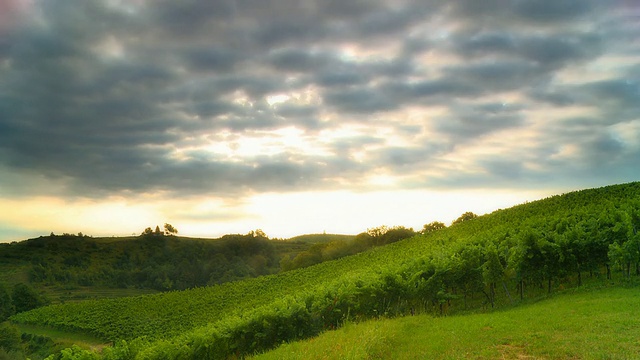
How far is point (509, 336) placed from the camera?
1727 centimetres

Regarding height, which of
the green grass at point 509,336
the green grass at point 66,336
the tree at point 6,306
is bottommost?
the green grass at point 66,336

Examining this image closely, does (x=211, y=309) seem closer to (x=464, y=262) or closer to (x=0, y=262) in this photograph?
(x=464, y=262)

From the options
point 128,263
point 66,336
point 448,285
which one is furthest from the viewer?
point 128,263

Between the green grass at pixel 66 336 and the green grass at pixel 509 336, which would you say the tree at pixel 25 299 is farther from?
the green grass at pixel 509 336

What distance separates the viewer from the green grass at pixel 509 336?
1527 centimetres

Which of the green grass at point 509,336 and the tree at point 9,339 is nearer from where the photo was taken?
the green grass at point 509,336

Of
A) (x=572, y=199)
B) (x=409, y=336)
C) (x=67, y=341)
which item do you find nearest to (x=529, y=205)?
(x=572, y=199)

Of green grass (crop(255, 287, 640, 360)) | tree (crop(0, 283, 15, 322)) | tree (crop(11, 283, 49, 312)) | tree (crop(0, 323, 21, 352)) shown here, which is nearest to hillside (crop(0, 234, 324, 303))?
tree (crop(11, 283, 49, 312))

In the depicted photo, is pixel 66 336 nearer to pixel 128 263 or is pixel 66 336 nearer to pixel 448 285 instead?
pixel 448 285

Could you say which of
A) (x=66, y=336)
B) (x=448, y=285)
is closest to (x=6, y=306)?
(x=66, y=336)

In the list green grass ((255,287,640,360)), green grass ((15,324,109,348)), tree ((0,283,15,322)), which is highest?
green grass ((255,287,640,360))

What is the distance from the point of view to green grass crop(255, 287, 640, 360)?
15.3 m

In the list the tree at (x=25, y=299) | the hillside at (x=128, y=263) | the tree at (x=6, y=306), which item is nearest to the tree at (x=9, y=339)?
the tree at (x=6, y=306)

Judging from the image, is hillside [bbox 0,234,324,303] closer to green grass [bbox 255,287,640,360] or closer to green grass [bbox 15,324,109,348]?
green grass [bbox 15,324,109,348]
